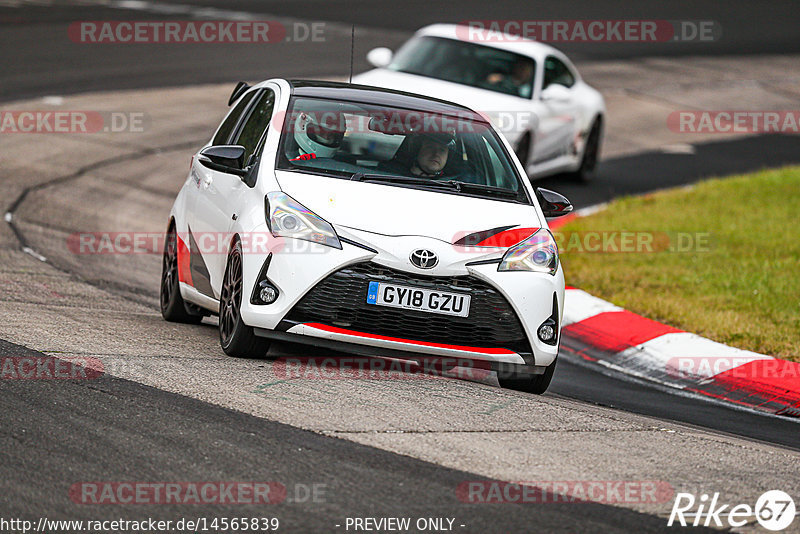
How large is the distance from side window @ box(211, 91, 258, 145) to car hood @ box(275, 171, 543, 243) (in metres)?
1.48

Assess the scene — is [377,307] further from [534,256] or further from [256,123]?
[256,123]

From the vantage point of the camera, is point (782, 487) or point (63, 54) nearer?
point (782, 487)

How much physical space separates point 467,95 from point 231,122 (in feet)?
18.7

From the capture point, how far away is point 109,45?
76.2ft

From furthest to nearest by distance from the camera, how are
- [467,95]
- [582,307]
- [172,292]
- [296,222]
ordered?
1. [467,95]
2. [582,307]
3. [172,292]
4. [296,222]

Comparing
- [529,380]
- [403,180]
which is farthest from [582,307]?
[403,180]

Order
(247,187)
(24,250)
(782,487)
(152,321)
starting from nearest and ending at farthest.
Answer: (782,487), (247,187), (152,321), (24,250)

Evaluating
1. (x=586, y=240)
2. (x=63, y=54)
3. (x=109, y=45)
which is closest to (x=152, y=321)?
(x=586, y=240)

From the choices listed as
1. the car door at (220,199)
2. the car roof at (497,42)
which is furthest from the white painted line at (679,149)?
the car door at (220,199)

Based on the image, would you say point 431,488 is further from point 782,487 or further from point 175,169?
point 175,169

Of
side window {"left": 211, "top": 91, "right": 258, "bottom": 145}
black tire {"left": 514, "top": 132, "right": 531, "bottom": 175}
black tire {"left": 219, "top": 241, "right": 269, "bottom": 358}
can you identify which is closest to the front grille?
black tire {"left": 219, "top": 241, "right": 269, "bottom": 358}

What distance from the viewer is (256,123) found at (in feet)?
26.6

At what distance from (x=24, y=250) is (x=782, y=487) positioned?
22.5 feet

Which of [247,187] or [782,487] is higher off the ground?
[247,187]
